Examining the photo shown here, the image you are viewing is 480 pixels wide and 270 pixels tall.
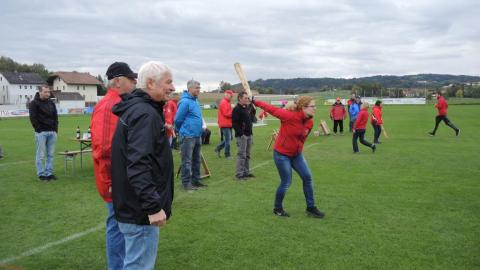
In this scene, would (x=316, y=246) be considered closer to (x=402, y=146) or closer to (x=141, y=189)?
(x=141, y=189)

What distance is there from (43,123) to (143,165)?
771 cm

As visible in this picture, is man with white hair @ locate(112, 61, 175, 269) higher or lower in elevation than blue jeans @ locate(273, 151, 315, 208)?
higher

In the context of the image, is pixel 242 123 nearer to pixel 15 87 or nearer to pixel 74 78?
pixel 74 78

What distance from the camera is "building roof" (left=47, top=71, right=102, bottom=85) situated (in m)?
89.5

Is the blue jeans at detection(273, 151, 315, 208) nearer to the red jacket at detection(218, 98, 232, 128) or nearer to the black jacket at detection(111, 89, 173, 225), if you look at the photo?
the black jacket at detection(111, 89, 173, 225)

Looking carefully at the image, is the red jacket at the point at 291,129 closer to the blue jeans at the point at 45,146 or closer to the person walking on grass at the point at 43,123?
the person walking on grass at the point at 43,123

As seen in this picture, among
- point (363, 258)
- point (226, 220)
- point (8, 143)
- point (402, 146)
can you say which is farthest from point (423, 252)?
point (8, 143)

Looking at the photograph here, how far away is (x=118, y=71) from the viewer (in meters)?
4.19

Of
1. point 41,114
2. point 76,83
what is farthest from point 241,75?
point 76,83

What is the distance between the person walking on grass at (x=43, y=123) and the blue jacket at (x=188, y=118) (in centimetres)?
313

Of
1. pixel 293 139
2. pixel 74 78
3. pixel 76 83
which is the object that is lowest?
pixel 293 139

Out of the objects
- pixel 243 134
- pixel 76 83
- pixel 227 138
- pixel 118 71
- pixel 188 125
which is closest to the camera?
pixel 118 71

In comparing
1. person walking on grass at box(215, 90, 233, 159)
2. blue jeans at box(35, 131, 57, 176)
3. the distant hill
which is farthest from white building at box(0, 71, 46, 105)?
blue jeans at box(35, 131, 57, 176)

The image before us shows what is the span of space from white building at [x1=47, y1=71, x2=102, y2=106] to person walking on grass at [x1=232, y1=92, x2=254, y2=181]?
284 feet
